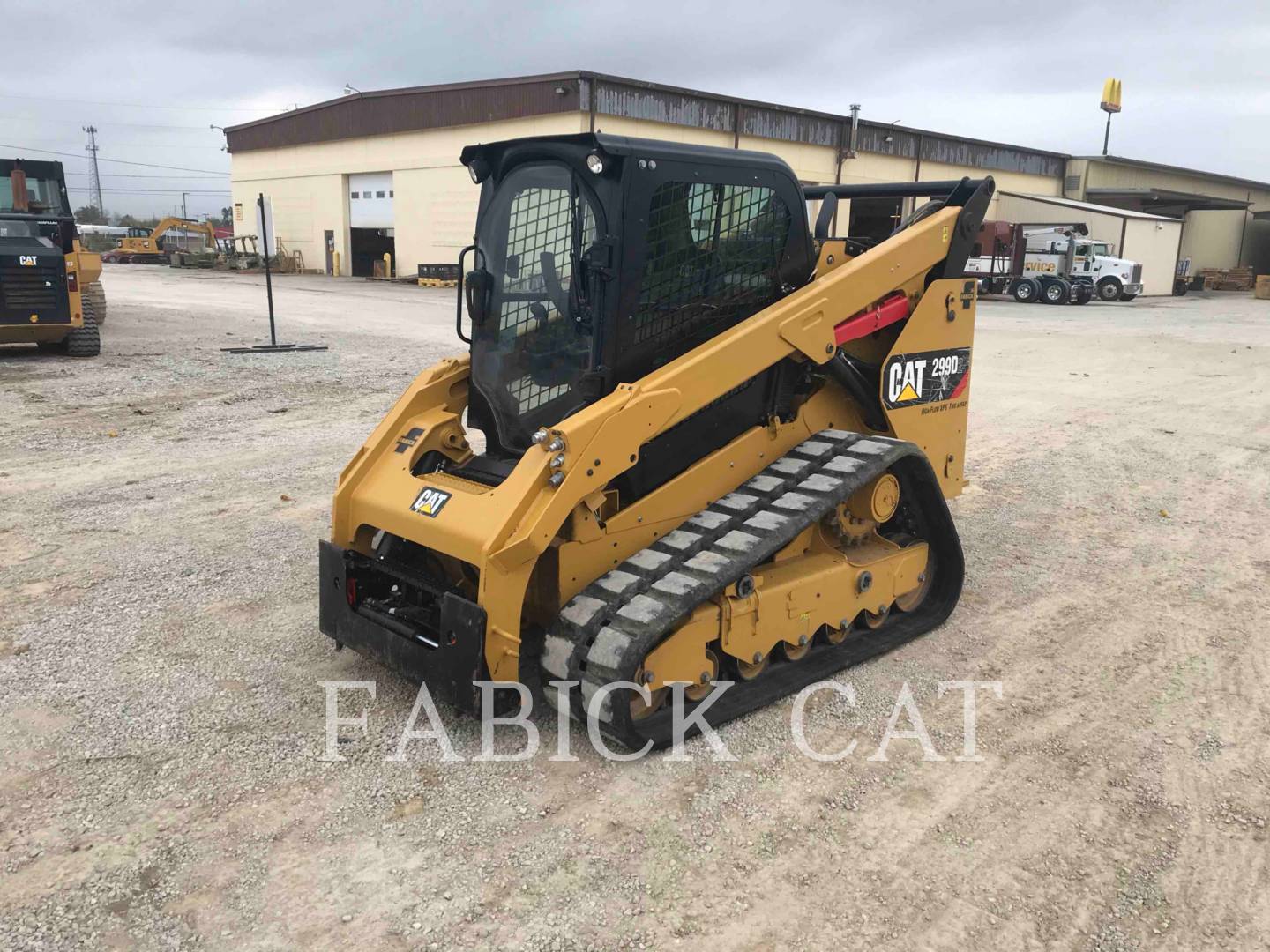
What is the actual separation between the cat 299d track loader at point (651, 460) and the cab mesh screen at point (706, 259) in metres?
0.01

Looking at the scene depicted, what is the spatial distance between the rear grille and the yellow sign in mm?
57555

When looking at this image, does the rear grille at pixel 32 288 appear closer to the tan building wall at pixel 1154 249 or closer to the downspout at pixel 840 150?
the downspout at pixel 840 150

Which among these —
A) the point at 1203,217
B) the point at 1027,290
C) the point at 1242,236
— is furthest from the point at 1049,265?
the point at 1242,236

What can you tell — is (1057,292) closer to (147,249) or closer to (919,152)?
(919,152)

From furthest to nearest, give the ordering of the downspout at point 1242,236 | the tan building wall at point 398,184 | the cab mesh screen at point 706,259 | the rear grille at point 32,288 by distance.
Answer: the downspout at point 1242,236
the tan building wall at point 398,184
the rear grille at point 32,288
the cab mesh screen at point 706,259

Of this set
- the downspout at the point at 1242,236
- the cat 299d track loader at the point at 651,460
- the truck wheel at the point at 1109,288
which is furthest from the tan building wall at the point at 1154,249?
the cat 299d track loader at the point at 651,460

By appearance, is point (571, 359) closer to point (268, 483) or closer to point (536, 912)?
point (536, 912)

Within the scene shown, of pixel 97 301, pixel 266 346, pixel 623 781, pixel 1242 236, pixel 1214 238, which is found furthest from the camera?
pixel 1242 236

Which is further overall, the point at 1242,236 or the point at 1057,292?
the point at 1242,236

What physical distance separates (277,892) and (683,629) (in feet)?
5.68

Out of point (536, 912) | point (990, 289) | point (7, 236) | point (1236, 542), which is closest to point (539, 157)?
point (536, 912)

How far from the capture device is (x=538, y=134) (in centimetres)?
2856

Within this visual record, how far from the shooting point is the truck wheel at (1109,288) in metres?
33.2

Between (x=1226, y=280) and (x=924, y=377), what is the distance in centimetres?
4739
